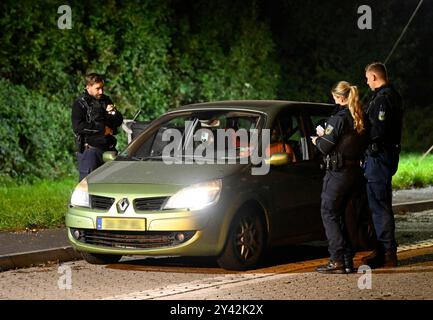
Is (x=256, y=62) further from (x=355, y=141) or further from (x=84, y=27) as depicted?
(x=355, y=141)

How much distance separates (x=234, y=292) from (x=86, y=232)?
6.14ft

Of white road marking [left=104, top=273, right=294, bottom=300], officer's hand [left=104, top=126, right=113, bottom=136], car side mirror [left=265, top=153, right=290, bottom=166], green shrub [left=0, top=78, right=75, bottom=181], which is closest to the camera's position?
white road marking [left=104, top=273, right=294, bottom=300]

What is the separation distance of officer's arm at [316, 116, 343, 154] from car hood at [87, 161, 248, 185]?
818 mm

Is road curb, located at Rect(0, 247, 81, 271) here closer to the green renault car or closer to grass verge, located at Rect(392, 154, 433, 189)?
the green renault car

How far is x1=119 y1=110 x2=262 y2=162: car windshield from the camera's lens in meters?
10.7

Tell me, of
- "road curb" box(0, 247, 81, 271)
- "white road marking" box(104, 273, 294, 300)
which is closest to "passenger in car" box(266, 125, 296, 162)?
"white road marking" box(104, 273, 294, 300)

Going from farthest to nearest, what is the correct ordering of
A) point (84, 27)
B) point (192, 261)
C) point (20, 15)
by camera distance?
point (84, 27) → point (20, 15) → point (192, 261)

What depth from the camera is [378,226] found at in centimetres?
1043

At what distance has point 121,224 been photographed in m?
9.90

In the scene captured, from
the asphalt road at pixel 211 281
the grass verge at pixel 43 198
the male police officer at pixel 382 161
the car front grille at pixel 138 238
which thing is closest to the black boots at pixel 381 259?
the male police officer at pixel 382 161

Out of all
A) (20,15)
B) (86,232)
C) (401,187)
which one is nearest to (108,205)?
(86,232)

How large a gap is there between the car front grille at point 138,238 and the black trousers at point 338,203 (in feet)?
3.98

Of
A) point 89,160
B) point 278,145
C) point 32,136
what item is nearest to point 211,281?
point 278,145

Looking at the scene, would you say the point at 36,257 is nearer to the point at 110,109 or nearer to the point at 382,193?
the point at 110,109
